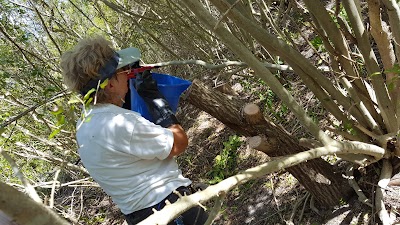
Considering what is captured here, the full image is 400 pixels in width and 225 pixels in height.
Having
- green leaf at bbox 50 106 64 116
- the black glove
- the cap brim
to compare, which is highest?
the cap brim

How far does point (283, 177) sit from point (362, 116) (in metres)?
1.30

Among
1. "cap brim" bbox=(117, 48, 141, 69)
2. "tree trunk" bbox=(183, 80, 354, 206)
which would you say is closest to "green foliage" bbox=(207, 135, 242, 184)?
"tree trunk" bbox=(183, 80, 354, 206)

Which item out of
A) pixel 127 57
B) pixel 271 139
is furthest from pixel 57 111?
pixel 271 139

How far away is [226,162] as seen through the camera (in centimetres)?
491

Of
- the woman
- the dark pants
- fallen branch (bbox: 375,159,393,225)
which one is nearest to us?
the woman

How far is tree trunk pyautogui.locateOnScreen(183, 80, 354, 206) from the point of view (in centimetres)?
282

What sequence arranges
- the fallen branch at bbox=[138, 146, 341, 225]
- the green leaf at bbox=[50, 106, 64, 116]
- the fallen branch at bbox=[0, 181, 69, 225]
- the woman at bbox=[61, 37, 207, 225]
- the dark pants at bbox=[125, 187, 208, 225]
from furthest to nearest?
the dark pants at bbox=[125, 187, 208, 225], the woman at bbox=[61, 37, 207, 225], the green leaf at bbox=[50, 106, 64, 116], the fallen branch at bbox=[138, 146, 341, 225], the fallen branch at bbox=[0, 181, 69, 225]

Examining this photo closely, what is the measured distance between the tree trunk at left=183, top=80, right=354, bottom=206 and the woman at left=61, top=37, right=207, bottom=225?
616 mm

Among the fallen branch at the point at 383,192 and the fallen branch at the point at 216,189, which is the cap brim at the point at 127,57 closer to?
the fallen branch at the point at 216,189

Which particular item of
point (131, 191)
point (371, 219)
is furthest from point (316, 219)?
point (131, 191)

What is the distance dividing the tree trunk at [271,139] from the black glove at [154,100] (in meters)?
0.57

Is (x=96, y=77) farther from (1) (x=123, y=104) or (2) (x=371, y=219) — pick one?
(2) (x=371, y=219)

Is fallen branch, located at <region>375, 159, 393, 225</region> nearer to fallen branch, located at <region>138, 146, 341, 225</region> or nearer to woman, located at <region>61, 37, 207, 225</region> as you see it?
fallen branch, located at <region>138, 146, 341, 225</region>

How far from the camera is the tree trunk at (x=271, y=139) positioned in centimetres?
282
